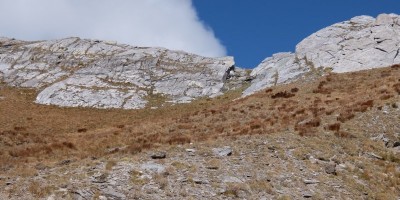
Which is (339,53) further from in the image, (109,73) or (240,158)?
(240,158)

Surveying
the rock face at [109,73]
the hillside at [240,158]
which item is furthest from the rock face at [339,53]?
the hillside at [240,158]

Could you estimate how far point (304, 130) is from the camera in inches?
1091

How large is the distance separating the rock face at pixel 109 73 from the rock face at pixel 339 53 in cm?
794

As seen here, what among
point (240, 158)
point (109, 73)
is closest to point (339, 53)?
point (109, 73)

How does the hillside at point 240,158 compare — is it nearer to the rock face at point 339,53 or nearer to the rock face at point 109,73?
the rock face at point 109,73

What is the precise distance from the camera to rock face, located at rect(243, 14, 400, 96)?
72375mm

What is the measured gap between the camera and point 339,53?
77875mm

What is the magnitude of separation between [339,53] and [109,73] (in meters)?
46.5

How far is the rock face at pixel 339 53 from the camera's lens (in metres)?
72.4

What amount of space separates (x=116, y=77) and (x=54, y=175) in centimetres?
6487

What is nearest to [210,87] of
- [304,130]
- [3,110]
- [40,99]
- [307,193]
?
[40,99]

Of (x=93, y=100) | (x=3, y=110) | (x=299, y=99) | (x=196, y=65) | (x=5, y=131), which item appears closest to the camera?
(x=5, y=131)

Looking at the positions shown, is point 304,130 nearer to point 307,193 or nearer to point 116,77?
point 307,193

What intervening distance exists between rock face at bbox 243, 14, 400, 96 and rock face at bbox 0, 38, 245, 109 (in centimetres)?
794
